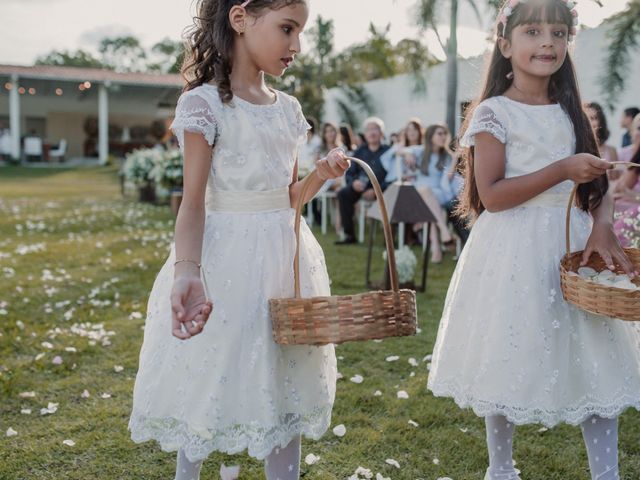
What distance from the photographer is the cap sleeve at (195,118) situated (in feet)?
6.07

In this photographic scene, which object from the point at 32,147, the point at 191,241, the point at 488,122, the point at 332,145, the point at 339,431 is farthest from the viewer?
the point at 32,147

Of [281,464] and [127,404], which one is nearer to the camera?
[281,464]

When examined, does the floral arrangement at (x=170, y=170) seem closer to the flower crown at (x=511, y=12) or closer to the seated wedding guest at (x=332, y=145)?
the seated wedding guest at (x=332, y=145)

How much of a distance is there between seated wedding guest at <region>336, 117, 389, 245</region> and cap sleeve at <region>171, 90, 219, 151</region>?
713cm

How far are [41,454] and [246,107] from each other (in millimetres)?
1829

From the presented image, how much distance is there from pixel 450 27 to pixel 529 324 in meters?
10.8

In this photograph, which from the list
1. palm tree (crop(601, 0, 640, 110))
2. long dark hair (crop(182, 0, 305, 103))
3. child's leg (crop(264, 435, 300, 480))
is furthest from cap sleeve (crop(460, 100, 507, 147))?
palm tree (crop(601, 0, 640, 110))

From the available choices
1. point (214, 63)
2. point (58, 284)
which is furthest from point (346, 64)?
point (214, 63)

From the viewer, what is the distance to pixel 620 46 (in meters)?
8.91

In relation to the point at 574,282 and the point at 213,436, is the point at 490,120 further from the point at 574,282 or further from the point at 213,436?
the point at 213,436

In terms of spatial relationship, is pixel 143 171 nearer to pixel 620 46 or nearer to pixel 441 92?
pixel 441 92

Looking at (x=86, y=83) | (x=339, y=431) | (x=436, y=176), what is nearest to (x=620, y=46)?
(x=436, y=176)

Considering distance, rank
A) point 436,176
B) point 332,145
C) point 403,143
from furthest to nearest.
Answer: point 332,145 < point 403,143 < point 436,176

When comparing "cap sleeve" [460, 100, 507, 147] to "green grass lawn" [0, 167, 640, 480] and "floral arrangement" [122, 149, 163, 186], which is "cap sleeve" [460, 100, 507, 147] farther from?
"floral arrangement" [122, 149, 163, 186]
